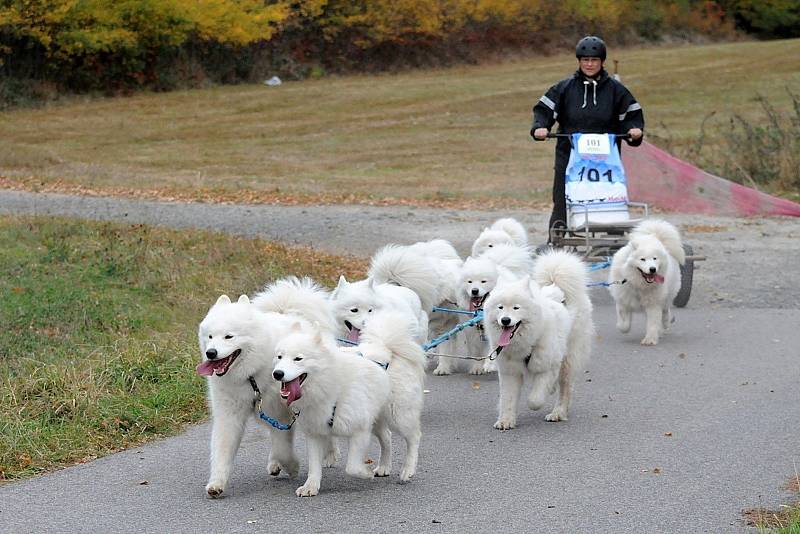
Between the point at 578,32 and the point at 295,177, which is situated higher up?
the point at 578,32

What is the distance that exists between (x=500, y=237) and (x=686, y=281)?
264cm

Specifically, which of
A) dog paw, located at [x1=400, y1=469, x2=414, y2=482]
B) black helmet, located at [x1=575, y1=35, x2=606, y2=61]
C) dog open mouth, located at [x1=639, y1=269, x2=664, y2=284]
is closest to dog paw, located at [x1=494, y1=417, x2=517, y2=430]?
dog paw, located at [x1=400, y1=469, x2=414, y2=482]

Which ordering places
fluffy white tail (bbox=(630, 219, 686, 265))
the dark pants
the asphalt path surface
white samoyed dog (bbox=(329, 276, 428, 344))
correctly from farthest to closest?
the dark pants → fluffy white tail (bbox=(630, 219, 686, 265)) → white samoyed dog (bbox=(329, 276, 428, 344)) → the asphalt path surface

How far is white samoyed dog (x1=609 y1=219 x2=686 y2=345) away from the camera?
11.9 meters

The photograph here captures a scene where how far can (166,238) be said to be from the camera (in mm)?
15547

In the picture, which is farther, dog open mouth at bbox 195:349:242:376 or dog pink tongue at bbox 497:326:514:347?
dog pink tongue at bbox 497:326:514:347

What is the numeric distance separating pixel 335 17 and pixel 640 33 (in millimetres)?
19235

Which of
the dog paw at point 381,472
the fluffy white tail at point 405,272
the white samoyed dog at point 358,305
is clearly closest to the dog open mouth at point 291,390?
the dog paw at point 381,472

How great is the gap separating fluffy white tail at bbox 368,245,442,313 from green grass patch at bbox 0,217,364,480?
165 centimetres

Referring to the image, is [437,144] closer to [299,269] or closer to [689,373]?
[299,269]

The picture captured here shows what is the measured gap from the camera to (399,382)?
7137mm

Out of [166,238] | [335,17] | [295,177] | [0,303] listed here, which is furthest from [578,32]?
[0,303]

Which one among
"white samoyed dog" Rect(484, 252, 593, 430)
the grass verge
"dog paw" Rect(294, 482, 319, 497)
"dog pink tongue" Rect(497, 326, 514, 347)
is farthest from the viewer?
"white samoyed dog" Rect(484, 252, 593, 430)

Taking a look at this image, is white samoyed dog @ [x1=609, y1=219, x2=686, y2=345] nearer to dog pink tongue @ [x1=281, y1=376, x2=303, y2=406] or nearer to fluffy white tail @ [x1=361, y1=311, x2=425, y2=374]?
fluffy white tail @ [x1=361, y1=311, x2=425, y2=374]
